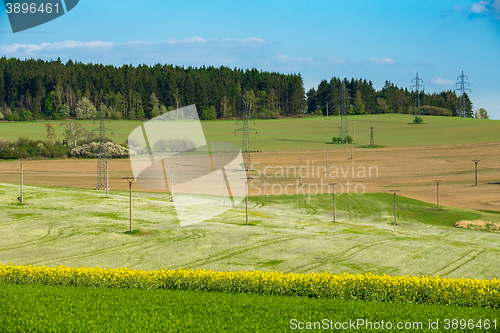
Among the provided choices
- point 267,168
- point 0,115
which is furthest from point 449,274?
point 0,115

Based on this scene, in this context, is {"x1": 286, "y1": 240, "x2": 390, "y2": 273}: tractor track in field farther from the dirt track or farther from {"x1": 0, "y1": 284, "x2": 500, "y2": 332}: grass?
the dirt track

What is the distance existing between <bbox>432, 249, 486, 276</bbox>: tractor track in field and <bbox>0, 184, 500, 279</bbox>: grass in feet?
0.24

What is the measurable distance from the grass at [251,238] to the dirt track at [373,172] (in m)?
16.0

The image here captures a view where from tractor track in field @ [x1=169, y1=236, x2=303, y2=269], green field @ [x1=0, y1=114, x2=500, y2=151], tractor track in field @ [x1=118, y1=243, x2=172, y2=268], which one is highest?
green field @ [x1=0, y1=114, x2=500, y2=151]

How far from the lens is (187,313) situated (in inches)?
596

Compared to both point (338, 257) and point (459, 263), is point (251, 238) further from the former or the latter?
point (459, 263)

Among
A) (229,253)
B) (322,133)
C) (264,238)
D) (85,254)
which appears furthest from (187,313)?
(322,133)

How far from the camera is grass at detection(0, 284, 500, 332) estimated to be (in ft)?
44.8

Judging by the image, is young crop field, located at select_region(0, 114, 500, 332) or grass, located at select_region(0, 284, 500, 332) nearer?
grass, located at select_region(0, 284, 500, 332)

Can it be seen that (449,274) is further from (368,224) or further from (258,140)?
(258,140)

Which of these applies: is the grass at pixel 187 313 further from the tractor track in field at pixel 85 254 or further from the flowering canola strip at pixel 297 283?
the tractor track in field at pixel 85 254

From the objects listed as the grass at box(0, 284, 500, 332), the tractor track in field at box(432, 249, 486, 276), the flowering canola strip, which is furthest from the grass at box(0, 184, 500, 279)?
the grass at box(0, 284, 500, 332)

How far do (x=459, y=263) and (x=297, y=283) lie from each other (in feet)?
64.9

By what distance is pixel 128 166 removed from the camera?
112m
